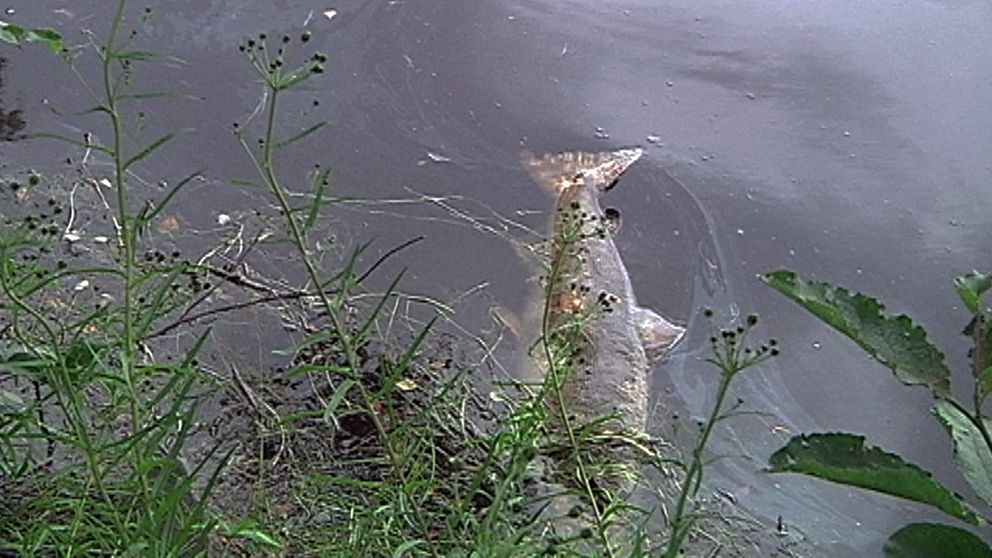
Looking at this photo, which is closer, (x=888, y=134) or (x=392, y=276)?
(x=392, y=276)

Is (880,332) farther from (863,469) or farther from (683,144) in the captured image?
(683,144)

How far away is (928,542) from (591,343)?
3.32ft

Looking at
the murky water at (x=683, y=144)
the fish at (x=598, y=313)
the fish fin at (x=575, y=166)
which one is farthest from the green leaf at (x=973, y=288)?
the fish fin at (x=575, y=166)

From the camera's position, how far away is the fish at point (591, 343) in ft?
5.81

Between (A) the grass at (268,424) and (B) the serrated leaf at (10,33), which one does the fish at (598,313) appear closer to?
(A) the grass at (268,424)

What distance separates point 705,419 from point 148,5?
1.54m

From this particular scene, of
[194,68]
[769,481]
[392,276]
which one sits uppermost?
[194,68]

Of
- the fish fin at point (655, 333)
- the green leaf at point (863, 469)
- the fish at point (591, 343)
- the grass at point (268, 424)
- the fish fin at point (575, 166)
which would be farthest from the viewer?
the fish fin at point (575, 166)

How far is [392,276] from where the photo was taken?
2.29m

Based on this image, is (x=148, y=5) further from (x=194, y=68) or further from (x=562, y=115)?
(x=562, y=115)

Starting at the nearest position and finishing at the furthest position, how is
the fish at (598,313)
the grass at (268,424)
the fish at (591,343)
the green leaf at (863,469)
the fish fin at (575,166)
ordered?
1. the green leaf at (863,469)
2. the grass at (268,424)
3. the fish at (591,343)
4. the fish at (598,313)
5. the fish fin at (575,166)

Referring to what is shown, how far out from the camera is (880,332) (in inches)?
47.7

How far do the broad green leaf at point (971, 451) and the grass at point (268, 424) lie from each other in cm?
20

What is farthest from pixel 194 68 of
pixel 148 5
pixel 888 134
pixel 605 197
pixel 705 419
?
pixel 888 134
